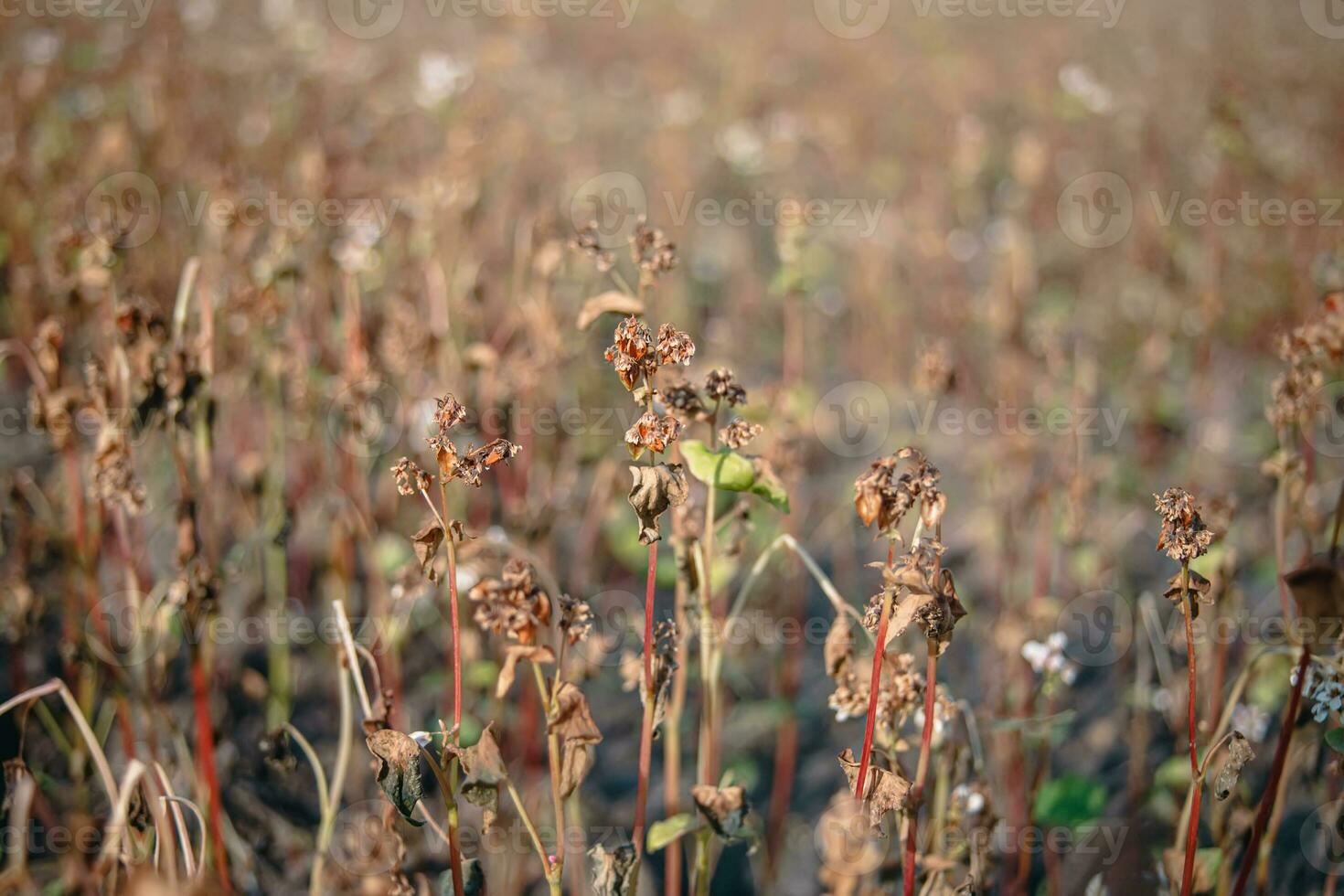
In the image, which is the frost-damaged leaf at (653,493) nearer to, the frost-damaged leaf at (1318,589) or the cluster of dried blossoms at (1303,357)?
the frost-damaged leaf at (1318,589)

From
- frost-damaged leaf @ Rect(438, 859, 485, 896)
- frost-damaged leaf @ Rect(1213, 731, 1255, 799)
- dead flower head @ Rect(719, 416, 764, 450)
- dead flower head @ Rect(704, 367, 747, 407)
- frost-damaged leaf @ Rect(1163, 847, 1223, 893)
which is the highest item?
dead flower head @ Rect(704, 367, 747, 407)

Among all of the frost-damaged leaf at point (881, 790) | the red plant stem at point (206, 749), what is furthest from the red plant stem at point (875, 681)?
the red plant stem at point (206, 749)

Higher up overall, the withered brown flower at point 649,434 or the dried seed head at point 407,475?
the withered brown flower at point 649,434

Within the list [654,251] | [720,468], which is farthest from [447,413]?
[654,251]

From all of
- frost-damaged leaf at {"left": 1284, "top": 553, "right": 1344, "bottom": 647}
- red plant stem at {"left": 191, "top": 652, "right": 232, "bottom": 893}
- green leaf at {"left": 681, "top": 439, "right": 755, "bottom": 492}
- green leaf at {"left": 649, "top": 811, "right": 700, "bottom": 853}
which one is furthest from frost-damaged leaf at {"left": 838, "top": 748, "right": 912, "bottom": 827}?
red plant stem at {"left": 191, "top": 652, "right": 232, "bottom": 893}

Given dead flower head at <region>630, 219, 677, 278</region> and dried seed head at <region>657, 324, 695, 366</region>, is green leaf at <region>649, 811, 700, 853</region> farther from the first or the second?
dead flower head at <region>630, 219, 677, 278</region>

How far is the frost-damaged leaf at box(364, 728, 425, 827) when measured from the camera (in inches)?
46.2

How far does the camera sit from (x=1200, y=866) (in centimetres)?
145

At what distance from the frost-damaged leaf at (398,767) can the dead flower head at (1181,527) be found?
0.91 m

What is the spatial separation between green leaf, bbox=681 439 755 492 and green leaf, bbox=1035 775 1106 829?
1.07 meters

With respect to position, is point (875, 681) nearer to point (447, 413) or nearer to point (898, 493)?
point (898, 493)

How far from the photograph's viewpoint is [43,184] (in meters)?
3.73

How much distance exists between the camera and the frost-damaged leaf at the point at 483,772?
1155mm

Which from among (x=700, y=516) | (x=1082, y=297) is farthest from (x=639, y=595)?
(x=1082, y=297)
